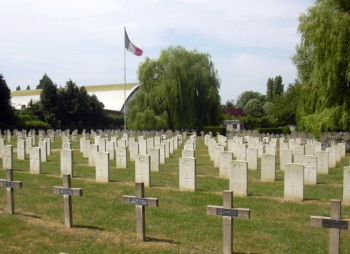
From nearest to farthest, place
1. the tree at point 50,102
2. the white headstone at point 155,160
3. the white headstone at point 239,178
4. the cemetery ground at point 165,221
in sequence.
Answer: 1. the cemetery ground at point 165,221
2. the white headstone at point 239,178
3. the white headstone at point 155,160
4. the tree at point 50,102

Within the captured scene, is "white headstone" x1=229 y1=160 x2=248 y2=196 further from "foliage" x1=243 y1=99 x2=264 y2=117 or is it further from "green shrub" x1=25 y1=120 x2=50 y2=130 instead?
"foliage" x1=243 y1=99 x2=264 y2=117

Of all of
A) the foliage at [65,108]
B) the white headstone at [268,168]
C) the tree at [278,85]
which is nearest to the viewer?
the white headstone at [268,168]

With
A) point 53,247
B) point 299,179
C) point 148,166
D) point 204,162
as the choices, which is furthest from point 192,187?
point 204,162

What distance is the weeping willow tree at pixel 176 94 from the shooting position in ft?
159

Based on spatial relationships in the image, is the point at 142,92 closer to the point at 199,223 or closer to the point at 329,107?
the point at 329,107

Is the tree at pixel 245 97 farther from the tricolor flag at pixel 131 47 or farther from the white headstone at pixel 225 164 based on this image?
the white headstone at pixel 225 164

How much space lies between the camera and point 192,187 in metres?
12.9

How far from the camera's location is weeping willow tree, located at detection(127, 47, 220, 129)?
48.4m

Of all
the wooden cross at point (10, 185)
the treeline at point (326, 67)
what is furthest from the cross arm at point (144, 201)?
the treeline at point (326, 67)

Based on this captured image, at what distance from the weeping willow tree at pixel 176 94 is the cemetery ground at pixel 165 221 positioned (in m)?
33.9

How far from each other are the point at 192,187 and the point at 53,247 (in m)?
5.76

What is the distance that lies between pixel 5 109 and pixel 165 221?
4252cm

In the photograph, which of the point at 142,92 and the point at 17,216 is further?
the point at 142,92

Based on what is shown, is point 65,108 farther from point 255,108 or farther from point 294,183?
point 255,108
